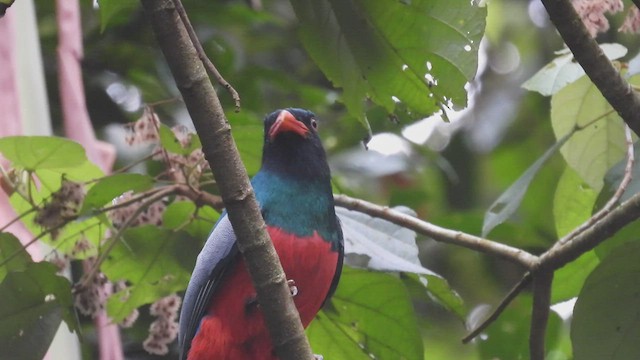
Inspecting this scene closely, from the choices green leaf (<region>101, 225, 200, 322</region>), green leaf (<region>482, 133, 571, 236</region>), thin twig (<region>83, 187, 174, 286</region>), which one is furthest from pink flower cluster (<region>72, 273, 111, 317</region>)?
green leaf (<region>482, 133, 571, 236</region>)

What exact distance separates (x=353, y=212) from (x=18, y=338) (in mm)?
1013

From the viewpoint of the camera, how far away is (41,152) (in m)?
2.49

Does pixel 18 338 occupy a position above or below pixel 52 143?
below

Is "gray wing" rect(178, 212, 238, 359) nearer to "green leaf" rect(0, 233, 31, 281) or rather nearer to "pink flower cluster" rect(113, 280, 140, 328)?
"pink flower cluster" rect(113, 280, 140, 328)

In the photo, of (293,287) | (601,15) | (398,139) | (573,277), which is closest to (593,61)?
(601,15)

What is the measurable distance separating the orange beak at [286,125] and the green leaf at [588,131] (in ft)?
2.26

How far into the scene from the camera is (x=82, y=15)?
4418 mm

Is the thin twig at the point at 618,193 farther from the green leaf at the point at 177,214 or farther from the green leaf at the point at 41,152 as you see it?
the green leaf at the point at 41,152

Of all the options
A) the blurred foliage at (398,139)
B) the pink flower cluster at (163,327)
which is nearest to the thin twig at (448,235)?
the blurred foliage at (398,139)

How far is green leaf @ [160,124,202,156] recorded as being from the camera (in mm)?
2656

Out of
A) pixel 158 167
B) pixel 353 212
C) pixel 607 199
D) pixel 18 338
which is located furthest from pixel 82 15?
pixel 607 199

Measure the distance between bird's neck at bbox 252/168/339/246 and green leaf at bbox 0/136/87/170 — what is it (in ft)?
1.63

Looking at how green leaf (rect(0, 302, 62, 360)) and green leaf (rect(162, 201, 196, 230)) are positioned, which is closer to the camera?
green leaf (rect(0, 302, 62, 360))

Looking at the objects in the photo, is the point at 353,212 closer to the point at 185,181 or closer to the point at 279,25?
the point at 185,181
